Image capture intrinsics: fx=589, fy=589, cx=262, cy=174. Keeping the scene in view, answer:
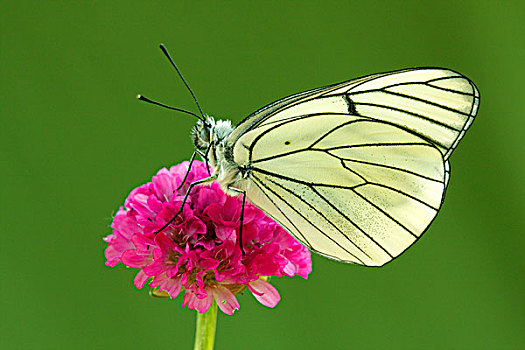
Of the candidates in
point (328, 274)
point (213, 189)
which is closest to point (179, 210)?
point (213, 189)

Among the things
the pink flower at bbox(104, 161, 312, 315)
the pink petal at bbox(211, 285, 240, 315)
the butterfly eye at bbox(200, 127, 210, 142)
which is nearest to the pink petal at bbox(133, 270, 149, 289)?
the pink flower at bbox(104, 161, 312, 315)

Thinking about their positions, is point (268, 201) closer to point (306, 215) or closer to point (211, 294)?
point (306, 215)

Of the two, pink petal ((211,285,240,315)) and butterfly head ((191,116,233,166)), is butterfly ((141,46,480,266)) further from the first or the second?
pink petal ((211,285,240,315))

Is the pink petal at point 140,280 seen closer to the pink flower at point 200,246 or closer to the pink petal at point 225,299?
the pink flower at point 200,246

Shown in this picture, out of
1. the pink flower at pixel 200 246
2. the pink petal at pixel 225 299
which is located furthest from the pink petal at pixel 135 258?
the pink petal at pixel 225 299

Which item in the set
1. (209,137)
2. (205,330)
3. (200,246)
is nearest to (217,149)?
(209,137)

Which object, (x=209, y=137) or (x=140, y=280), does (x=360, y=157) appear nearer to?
(x=209, y=137)
